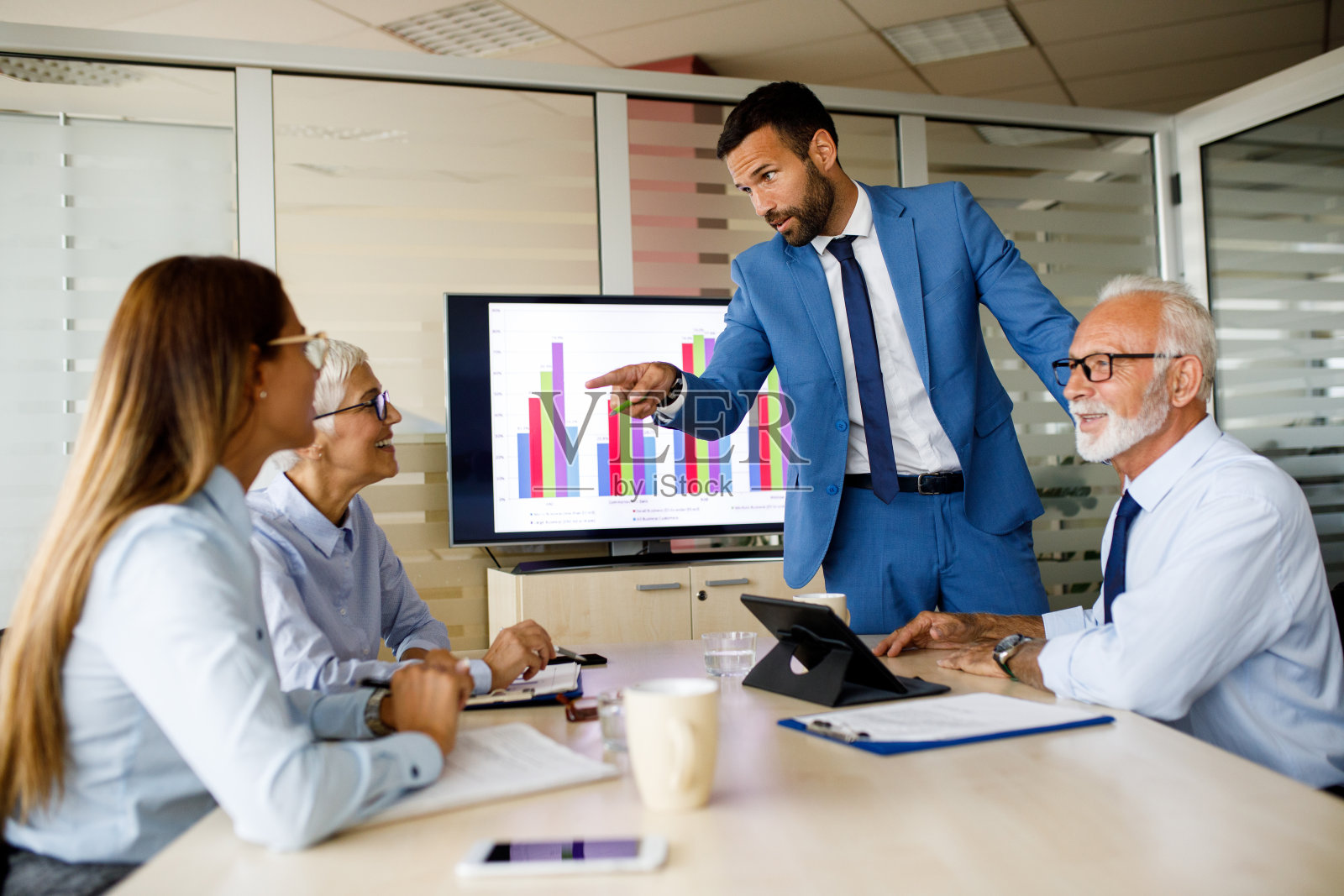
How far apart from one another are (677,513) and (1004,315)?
64.4 inches

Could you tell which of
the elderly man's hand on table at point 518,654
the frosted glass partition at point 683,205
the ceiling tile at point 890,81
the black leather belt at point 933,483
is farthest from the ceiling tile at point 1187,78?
the elderly man's hand on table at point 518,654

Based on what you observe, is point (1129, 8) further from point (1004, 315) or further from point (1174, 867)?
point (1174, 867)

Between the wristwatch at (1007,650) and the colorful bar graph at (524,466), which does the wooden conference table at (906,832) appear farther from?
the colorful bar graph at (524,466)

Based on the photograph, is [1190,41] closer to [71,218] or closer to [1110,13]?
[1110,13]

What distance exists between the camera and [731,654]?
1468mm

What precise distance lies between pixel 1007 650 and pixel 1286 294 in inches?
127

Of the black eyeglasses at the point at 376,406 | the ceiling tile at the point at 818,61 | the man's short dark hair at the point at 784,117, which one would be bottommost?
the black eyeglasses at the point at 376,406

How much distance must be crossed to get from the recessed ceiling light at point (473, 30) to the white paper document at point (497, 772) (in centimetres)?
400

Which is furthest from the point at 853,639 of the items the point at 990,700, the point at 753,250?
the point at 753,250

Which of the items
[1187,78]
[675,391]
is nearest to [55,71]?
[675,391]

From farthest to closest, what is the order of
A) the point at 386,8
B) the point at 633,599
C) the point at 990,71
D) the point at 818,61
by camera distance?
the point at 990,71, the point at 818,61, the point at 386,8, the point at 633,599

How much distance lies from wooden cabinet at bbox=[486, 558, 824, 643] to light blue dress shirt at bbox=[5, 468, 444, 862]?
89.7 inches

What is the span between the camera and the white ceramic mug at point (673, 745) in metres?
0.84

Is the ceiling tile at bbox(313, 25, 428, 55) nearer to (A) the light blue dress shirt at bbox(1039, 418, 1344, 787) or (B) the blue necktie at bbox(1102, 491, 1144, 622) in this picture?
(B) the blue necktie at bbox(1102, 491, 1144, 622)
